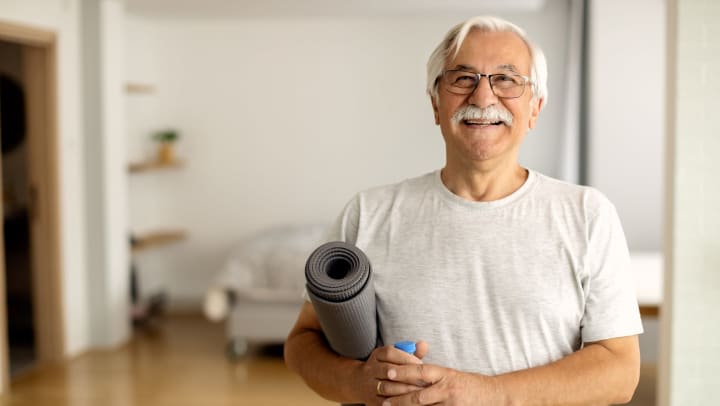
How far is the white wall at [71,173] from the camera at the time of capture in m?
5.64

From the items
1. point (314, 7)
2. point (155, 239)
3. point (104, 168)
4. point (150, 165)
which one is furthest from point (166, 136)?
point (314, 7)

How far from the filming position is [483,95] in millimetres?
1546

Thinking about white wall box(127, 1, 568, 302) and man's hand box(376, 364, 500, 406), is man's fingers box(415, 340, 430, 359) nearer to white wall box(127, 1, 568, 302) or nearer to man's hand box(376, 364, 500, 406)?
man's hand box(376, 364, 500, 406)

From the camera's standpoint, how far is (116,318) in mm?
6016

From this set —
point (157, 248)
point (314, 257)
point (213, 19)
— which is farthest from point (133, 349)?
point (314, 257)

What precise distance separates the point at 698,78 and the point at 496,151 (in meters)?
2.20

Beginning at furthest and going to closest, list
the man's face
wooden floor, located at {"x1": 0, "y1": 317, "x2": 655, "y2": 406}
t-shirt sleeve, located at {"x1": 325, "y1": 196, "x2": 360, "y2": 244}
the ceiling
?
1. the ceiling
2. wooden floor, located at {"x1": 0, "y1": 317, "x2": 655, "y2": 406}
3. t-shirt sleeve, located at {"x1": 325, "y1": 196, "x2": 360, "y2": 244}
4. the man's face

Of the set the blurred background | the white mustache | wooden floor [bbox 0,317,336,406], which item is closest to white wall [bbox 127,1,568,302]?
the blurred background

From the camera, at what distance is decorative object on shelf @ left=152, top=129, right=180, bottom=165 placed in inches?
269

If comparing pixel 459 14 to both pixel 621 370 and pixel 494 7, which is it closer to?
pixel 494 7

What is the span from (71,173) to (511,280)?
478cm

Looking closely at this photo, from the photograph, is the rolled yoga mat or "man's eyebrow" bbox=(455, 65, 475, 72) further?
"man's eyebrow" bbox=(455, 65, 475, 72)

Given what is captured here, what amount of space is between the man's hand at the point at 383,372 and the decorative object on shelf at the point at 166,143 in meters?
5.49

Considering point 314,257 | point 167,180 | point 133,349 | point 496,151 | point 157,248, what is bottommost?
point 133,349
